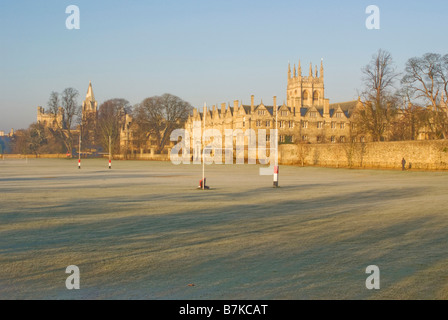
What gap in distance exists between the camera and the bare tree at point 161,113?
94688mm

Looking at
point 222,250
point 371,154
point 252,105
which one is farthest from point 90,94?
point 222,250

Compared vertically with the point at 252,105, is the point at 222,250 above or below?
below

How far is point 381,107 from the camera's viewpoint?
55781 mm

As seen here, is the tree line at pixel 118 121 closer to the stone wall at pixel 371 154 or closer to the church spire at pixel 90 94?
the stone wall at pixel 371 154

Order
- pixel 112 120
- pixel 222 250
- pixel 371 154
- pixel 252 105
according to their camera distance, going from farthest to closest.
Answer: pixel 112 120 → pixel 252 105 → pixel 371 154 → pixel 222 250

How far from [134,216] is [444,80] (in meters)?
49.4

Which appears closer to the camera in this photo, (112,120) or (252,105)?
(252,105)

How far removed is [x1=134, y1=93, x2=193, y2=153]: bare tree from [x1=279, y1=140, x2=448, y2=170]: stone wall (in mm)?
33864

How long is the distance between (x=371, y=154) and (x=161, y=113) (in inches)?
2109

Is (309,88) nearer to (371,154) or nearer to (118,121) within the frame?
(118,121)

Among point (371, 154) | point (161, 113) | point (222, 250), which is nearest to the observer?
point (222, 250)

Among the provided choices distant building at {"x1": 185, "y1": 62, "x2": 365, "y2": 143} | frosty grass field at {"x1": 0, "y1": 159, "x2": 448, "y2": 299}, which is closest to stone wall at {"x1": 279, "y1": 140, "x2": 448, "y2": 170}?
distant building at {"x1": 185, "y1": 62, "x2": 365, "y2": 143}

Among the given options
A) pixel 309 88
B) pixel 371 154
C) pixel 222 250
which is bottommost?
pixel 222 250

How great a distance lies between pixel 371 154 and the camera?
2026 inches
